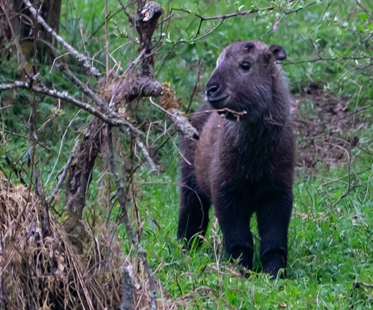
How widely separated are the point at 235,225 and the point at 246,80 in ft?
3.47

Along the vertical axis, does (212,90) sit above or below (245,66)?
below

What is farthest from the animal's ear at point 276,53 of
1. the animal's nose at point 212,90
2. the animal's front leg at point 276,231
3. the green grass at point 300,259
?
the green grass at point 300,259

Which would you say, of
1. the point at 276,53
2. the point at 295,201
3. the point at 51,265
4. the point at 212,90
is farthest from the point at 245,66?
the point at 51,265

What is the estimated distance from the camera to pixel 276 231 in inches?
222

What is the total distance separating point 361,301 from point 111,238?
1.59 meters

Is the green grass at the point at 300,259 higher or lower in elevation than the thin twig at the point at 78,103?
lower

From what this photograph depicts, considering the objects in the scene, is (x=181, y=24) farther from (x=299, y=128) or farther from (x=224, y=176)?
(x=224, y=176)

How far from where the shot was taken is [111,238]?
13.3 ft

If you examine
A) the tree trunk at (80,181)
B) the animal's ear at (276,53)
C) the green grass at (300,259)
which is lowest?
the green grass at (300,259)

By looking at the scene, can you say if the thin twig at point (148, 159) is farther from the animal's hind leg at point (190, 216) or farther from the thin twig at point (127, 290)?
the animal's hind leg at point (190, 216)

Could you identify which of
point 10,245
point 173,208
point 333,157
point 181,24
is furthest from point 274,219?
point 181,24

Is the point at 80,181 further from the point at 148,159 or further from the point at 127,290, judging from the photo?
the point at 148,159

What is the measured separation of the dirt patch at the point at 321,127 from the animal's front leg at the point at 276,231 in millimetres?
2285

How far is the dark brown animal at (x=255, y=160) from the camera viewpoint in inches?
220
